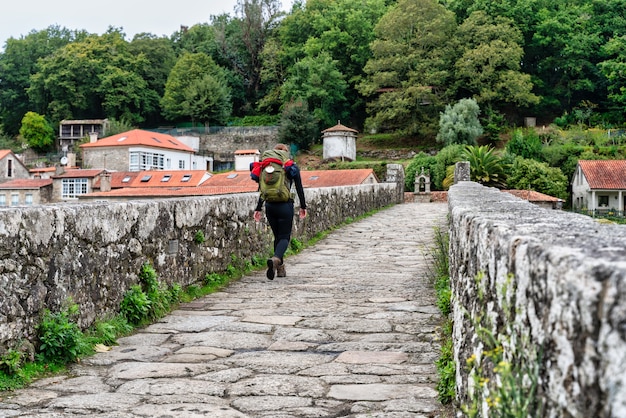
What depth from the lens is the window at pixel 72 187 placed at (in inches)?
2271

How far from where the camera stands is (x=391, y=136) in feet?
230

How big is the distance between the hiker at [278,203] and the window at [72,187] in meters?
52.6

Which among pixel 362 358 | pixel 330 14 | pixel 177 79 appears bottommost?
pixel 362 358

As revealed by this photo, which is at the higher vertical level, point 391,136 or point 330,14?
point 330,14

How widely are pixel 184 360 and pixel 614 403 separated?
150 inches

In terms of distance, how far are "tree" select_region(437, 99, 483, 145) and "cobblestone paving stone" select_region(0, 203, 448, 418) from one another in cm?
5135

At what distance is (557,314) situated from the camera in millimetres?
1468

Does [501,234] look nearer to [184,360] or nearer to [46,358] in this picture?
[184,360]

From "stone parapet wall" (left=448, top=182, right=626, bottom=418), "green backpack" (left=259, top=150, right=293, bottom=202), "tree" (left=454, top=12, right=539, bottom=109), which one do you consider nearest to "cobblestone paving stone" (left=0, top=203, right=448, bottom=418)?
"green backpack" (left=259, top=150, right=293, bottom=202)

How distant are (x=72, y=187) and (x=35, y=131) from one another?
30.4 m

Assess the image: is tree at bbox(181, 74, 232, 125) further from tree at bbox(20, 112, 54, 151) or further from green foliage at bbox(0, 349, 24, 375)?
green foliage at bbox(0, 349, 24, 375)

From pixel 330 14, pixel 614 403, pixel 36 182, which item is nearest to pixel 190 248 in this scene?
pixel 614 403

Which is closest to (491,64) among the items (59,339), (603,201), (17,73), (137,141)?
(603,201)

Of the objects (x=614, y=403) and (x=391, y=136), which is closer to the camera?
(x=614, y=403)
